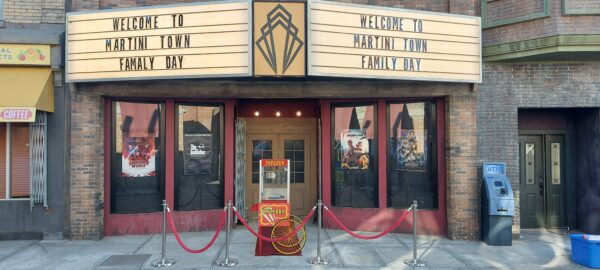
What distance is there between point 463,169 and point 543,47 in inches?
124

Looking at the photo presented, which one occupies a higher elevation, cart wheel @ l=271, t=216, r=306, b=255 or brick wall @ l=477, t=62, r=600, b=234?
brick wall @ l=477, t=62, r=600, b=234

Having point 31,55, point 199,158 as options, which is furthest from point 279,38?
point 31,55

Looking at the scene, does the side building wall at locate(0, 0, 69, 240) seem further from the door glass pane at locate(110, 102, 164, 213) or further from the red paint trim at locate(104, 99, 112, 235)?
the door glass pane at locate(110, 102, 164, 213)

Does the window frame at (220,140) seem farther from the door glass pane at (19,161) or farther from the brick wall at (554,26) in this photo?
the brick wall at (554,26)

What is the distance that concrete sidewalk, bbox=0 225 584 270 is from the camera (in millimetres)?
7121

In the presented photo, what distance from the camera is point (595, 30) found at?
8289 mm

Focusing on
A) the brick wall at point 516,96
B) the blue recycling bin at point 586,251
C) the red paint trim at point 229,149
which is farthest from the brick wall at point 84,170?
the blue recycling bin at point 586,251

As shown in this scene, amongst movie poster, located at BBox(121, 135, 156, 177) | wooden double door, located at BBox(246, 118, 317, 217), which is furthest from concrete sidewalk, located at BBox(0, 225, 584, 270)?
wooden double door, located at BBox(246, 118, 317, 217)

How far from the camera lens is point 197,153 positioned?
956 centimetres

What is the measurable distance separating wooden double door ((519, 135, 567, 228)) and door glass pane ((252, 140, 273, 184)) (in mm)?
6674

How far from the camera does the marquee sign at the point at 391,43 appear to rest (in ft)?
25.0

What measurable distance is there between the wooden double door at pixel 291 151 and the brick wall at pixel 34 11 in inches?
205

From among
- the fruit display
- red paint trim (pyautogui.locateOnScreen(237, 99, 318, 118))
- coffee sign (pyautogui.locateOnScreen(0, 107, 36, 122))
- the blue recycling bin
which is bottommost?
the blue recycling bin

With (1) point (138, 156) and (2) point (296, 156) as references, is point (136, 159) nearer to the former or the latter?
(1) point (138, 156)
